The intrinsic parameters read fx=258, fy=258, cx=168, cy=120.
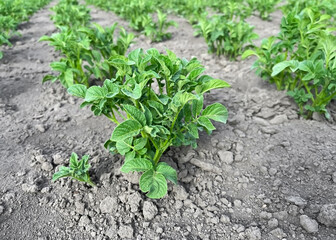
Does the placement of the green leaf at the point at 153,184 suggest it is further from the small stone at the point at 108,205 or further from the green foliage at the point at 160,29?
the green foliage at the point at 160,29

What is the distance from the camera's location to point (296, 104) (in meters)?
Answer: 2.70

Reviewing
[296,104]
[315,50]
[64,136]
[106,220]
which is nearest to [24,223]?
[106,220]

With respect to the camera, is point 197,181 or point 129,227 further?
point 197,181

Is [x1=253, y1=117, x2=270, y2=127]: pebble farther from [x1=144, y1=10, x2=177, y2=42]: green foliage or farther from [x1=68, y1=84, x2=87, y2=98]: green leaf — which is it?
[x1=144, y1=10, x2=177, y2=42]: green foliage

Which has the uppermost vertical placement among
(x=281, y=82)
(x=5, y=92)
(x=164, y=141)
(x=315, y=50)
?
(x=315, y=50)

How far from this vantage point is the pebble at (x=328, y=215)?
1.55m

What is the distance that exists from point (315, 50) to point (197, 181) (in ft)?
5.67

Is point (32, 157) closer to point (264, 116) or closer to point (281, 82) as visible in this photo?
point (264, 116)

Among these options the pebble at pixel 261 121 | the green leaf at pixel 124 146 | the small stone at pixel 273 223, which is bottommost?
the pebble at pixel 261 121

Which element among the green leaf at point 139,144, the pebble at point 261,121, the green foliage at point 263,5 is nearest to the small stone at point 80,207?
the green leaf at point 139,144

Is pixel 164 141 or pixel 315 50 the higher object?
pixel 315 50

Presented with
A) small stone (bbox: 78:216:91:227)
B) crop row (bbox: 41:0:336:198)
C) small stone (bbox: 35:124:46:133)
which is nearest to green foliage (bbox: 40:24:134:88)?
crop row (bbox: 41:0:336:198)

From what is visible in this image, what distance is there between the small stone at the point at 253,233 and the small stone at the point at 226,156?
23.4 inches

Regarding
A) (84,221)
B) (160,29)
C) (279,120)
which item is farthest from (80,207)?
(160,29)
